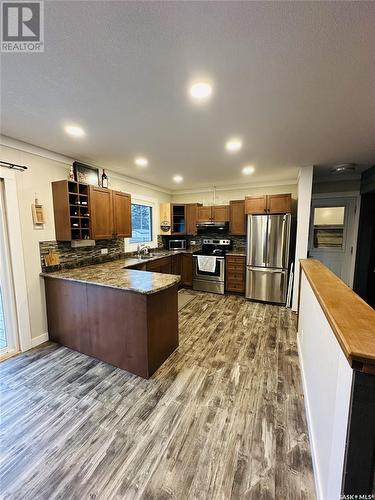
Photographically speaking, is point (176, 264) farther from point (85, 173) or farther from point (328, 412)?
point (328, 412)

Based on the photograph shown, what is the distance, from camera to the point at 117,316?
225 cm

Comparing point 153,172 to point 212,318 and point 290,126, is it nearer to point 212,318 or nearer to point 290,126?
point 290,126

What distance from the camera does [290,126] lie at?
2.09 metres

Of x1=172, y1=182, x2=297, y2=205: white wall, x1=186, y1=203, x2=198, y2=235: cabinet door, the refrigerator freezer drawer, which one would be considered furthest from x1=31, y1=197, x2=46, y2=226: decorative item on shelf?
x1=172, y1=182, x2=297, y2=205: white wall

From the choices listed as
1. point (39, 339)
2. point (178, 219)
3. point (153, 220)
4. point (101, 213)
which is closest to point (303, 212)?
point (178, 219)

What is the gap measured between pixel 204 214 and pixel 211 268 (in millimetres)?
1369

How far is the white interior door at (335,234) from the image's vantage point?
4.36 metres

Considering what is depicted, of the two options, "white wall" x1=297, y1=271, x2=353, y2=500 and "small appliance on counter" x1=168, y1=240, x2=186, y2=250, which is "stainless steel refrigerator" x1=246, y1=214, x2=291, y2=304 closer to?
"small appliance on counter" x1=168, y1=240, x2=186, y2=250

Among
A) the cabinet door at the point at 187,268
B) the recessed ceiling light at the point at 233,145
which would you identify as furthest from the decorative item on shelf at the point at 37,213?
the cabinet door at the point at 187,268

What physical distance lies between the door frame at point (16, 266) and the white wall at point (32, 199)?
5 centimetres

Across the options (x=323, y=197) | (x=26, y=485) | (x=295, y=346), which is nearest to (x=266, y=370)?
(x=295, y=346)

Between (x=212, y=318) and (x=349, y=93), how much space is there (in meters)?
3.15

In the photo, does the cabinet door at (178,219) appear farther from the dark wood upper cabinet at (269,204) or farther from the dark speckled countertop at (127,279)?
the dark speckled countertop at (127,279)

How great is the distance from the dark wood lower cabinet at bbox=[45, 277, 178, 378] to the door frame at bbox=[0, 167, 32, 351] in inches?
10.6
